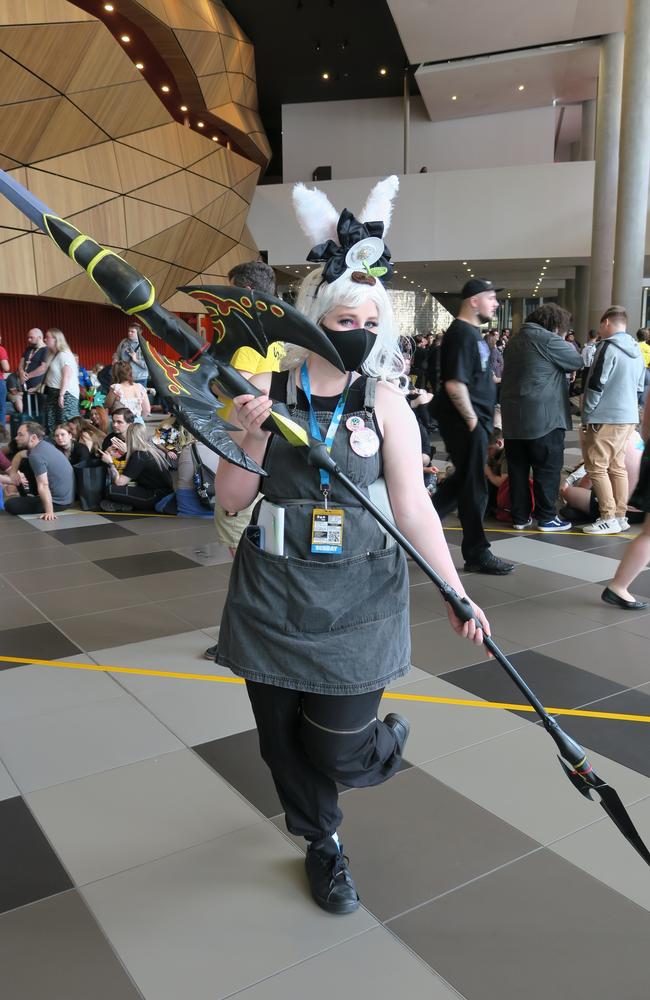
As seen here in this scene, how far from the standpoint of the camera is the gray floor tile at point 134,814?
2246 millimetres

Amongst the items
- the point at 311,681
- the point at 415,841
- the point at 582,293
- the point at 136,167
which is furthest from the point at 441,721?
the point at 582,293

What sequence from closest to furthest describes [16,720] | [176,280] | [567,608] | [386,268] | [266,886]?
[386,268]
[266,886]
[16,720]
[567,608]
[176,280]

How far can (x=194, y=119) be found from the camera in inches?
803

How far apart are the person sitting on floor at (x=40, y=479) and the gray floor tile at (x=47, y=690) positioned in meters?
3.67

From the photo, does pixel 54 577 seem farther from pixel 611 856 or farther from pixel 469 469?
pixel 611 856

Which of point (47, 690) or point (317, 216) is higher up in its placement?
point (317, 216)

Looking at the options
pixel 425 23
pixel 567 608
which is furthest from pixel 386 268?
pixel 425 23

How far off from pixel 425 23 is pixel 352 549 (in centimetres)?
1887

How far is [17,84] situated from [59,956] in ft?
48.4

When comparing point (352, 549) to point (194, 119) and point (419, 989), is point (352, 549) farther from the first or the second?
point (194, 119)

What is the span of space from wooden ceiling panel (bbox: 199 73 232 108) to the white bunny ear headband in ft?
63.3

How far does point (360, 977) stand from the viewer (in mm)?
1777

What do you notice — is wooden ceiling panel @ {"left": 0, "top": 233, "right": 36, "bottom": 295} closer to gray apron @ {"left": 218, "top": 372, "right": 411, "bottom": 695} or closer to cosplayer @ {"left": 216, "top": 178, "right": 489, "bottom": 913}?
cosplayer @ {"left": 216, "top": 178, "right": 489, "bottom": 913}

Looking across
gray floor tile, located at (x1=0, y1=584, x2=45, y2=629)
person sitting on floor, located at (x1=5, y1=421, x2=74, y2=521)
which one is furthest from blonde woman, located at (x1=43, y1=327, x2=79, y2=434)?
gray floor tile, located at (x1=0, y1=584, x2=45, y2=629)
